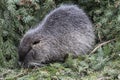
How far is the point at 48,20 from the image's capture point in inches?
196

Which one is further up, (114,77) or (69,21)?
(69,21)

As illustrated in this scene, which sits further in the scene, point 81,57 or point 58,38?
point 58,38

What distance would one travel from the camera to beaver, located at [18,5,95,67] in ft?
15.2

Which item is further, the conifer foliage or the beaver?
the beaver

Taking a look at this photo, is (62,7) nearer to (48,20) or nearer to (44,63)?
(48,20)

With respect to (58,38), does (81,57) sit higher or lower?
lower

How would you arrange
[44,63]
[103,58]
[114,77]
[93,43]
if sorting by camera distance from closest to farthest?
1. [114,77]
2. [103,58]
3. [44,63]
4. [93,43]

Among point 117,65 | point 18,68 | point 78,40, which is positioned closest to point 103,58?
point 117,65

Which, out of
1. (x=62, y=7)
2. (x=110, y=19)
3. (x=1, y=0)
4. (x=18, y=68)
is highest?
(x=1, y=0)

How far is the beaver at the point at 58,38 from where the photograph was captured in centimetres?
463

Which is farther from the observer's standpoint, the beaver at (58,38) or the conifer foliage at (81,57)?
the beaver at (58,38)

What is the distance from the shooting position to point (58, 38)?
481cm

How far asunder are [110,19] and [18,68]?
167 cm

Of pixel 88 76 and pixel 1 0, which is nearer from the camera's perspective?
pixel 88 76
